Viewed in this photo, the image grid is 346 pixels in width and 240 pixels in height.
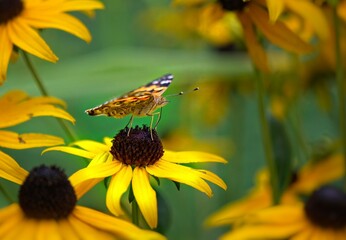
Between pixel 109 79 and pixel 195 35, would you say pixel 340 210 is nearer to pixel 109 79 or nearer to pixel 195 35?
pixel 109 79

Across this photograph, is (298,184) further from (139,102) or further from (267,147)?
(139,102)

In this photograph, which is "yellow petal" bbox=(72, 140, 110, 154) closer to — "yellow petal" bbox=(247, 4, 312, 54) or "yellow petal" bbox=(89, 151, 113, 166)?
"yellow petal" bbox=(89, 151, 113, 166)

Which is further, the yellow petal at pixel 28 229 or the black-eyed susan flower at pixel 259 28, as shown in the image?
the black-eyed susan flower at pixel 259 28

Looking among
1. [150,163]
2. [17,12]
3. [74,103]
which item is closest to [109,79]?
[74,103]

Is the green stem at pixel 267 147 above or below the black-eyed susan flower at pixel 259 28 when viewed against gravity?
below

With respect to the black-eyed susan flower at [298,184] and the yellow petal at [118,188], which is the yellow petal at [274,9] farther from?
the black-eyed susan flower at [298,184]

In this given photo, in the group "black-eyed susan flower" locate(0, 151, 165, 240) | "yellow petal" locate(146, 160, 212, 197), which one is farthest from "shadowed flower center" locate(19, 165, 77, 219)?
"yellow petal" locate(146, 160, 212, 197)

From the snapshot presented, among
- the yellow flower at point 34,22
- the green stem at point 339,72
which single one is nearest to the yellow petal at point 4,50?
the yellow flower at point 34,22
